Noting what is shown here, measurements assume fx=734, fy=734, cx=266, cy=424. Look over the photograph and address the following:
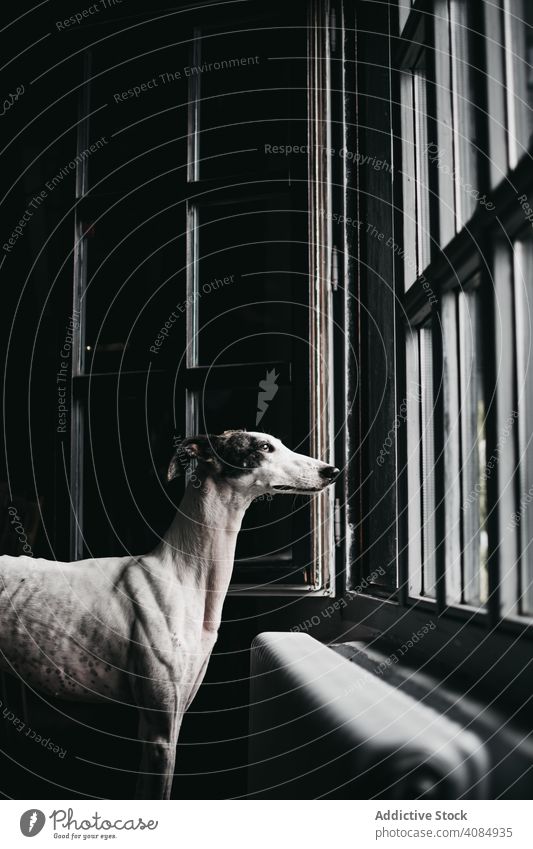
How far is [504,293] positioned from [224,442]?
729mm

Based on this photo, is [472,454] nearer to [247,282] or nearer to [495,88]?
[495,88]

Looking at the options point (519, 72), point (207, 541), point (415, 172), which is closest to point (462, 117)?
point (519, 72)

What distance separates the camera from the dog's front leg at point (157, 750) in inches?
52.7

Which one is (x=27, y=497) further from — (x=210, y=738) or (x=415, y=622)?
(x=415, y=622)

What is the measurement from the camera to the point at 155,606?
1.39 meters

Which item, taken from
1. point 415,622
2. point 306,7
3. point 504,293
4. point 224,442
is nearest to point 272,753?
point 415,622

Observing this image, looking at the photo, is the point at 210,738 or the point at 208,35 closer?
the point at 210,738

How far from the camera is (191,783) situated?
1847 millimetres

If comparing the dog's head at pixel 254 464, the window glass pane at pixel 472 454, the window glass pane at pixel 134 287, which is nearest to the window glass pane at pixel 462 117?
the window glass pane at pixel 472 454

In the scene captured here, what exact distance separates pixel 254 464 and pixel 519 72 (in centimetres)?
84

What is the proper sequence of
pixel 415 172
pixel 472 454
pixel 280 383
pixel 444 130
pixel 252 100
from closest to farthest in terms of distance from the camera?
pixel 472 454 < pixel 444 130 < pixel 415 172 < pixel 280 383 < pixel 252 100
